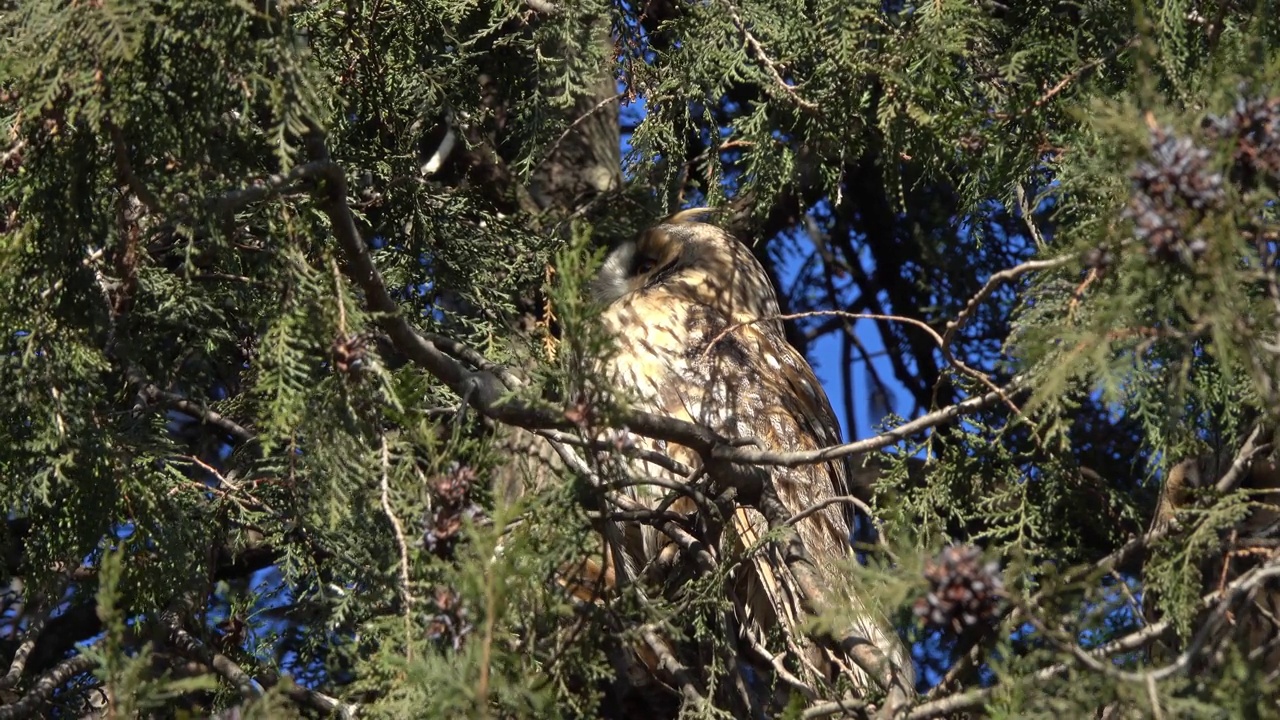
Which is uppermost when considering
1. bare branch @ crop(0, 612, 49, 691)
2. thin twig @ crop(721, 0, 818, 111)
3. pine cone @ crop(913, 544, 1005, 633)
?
thin twig @ crop(721, 0, 818, 111)

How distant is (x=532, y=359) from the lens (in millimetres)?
3248

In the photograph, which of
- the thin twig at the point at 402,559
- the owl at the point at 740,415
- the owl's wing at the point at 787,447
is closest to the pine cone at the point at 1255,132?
the owl at the point at 740,415

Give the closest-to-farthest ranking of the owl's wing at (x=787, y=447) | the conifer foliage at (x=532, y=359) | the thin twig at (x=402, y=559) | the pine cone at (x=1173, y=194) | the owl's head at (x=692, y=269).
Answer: the pine cone at (x=1173, y=194)
the conifer foliage at (x=532, y=359)
the thin twig at (x=402, y=559)
the owl's wing at (x=787, y=447)
the owl's head at (x=692, y=269)

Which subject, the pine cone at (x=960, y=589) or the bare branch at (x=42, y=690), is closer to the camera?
the pine cone at (x=960, y=589)

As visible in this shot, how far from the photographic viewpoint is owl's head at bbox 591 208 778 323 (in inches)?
161

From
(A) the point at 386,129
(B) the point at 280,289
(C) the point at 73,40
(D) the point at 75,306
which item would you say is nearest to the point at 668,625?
(B) the point at 280,289

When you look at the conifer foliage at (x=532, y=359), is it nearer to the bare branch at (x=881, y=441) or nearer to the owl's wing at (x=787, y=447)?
the bare branch at (x=881, y=441)

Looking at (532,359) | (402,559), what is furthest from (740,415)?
(402,559)

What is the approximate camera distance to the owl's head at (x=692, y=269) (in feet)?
13.4

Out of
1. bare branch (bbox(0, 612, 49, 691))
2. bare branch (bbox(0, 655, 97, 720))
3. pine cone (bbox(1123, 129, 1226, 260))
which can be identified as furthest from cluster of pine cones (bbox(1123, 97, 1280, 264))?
bare branch (bbox(0, 612, 49, 691))

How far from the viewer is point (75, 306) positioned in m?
2.13

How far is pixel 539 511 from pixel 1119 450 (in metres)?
2.75

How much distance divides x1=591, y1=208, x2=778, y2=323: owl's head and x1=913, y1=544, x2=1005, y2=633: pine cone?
2.40 m

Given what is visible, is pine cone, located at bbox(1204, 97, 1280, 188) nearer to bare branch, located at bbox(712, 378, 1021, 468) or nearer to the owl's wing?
bare branch, located at bbox(712, 378, 1021, 468)
